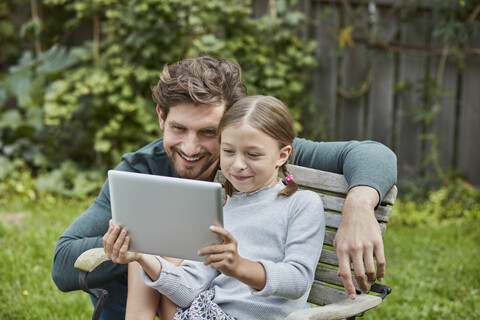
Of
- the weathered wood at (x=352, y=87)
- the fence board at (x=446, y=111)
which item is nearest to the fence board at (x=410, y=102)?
the fence board at (x=446, y=111)

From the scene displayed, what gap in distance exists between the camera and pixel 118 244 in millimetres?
1537

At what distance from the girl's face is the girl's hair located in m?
0.02

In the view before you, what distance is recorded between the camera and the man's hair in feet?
6.55

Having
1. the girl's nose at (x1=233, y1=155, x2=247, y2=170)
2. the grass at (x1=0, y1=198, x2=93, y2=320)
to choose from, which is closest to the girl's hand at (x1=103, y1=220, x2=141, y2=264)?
the girl's nose at (x1=233, y1=155, x2=247, y2=170)

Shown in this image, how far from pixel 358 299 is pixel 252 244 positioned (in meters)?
0.37

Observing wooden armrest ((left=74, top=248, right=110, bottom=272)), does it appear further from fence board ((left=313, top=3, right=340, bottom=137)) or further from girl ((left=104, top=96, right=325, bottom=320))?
fence board ((left=313, top=3, right=340, bottom=137))

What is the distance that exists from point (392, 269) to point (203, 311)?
2.10 m

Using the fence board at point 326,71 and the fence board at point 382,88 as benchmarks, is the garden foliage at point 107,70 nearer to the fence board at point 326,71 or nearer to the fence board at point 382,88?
the fence board at point 326,71

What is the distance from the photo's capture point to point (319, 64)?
4859 mm

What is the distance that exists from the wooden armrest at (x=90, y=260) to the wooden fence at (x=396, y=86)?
11.0 feet

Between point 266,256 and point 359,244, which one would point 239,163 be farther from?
point 359,244

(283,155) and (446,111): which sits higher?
(283,155)

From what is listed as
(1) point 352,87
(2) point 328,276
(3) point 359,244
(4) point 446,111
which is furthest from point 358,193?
(4) point 446,111

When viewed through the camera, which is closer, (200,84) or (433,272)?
(200,84)
